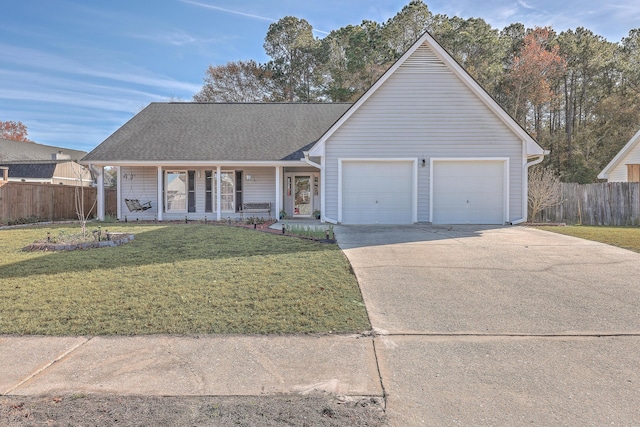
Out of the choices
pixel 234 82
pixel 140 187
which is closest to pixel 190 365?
pixel 140 187

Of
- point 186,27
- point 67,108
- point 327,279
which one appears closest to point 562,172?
point 186,27

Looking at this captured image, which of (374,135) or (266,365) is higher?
(374,135)

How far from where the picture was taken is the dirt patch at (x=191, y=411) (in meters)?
2.55

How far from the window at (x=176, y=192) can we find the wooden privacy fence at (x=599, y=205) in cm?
1610

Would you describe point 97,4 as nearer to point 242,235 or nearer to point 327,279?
point 242,235

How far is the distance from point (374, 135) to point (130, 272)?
9803 mm

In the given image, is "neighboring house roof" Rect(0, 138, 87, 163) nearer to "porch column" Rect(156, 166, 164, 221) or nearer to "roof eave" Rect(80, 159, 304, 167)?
"roof eave" Rect(80, 159, 304, 167)

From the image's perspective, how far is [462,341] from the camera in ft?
12.9

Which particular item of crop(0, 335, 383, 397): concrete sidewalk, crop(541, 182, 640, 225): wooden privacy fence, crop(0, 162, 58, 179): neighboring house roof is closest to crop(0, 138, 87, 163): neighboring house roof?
crop(0, 162, 58, 179): neighboring house roof

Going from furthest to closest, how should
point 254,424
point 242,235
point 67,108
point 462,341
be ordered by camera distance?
point 67,108 < point 242,235 < point 462,341 < point 254,424

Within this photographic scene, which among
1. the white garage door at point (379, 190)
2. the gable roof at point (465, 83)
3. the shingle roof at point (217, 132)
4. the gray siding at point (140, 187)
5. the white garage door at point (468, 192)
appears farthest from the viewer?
the gray siding at point (140, 187)

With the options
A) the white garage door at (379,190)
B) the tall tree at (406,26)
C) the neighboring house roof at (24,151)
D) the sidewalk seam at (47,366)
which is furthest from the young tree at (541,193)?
the neighboring house roof at (24,151)

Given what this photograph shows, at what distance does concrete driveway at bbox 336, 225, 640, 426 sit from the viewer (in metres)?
2.75

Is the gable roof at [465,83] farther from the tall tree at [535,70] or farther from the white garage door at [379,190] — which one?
the tall tree at [535,70]
